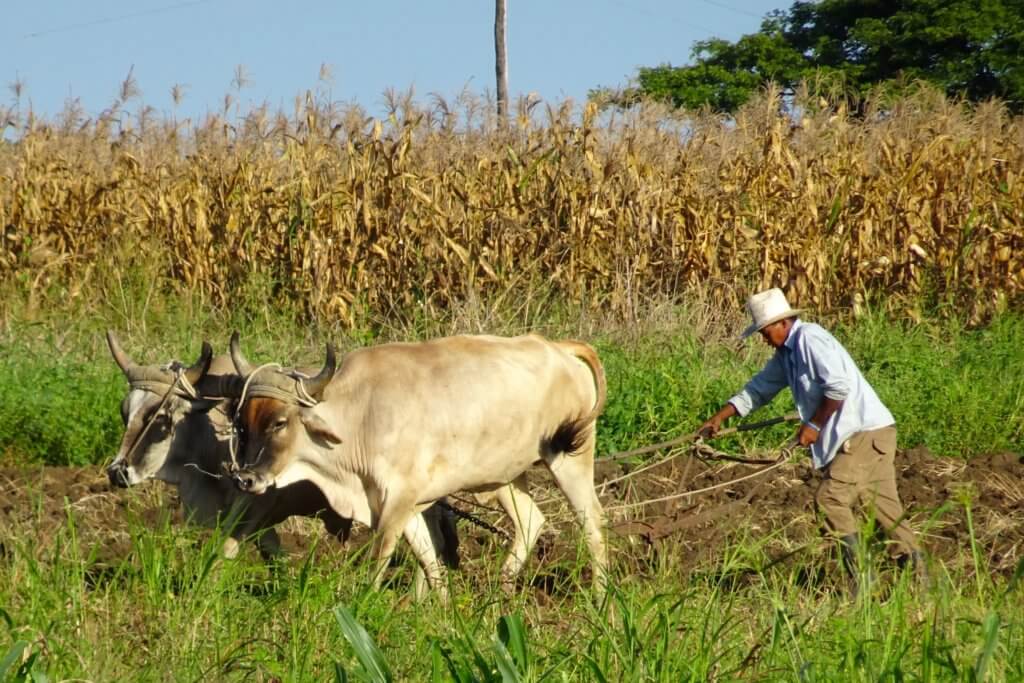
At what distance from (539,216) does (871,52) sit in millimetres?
21598

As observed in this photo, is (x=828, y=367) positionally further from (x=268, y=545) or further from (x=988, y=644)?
(x=988, y=644)

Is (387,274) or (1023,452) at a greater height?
(387,274)

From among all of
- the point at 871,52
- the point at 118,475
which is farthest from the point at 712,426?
the point at 871,52

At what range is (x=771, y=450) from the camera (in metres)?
9.28

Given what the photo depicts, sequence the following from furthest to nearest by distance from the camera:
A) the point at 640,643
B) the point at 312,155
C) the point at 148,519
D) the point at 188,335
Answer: the point at 312,155 → the point at 188,335 → the point at 148,519 → the point at 640,643

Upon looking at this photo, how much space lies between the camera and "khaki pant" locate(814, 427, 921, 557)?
6543 mm

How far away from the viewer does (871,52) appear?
3178 centimetres

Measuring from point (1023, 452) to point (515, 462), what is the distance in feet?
13.9

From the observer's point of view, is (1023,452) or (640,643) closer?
(640,643)

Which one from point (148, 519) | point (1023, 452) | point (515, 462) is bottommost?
point (1023, 452)

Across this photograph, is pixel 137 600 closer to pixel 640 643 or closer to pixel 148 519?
pixel 640 643

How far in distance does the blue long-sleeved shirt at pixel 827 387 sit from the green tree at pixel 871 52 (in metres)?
19.9

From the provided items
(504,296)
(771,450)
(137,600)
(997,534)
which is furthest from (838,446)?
(504,296)

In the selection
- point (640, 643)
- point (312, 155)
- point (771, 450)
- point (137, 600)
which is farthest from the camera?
point (312, 155)
